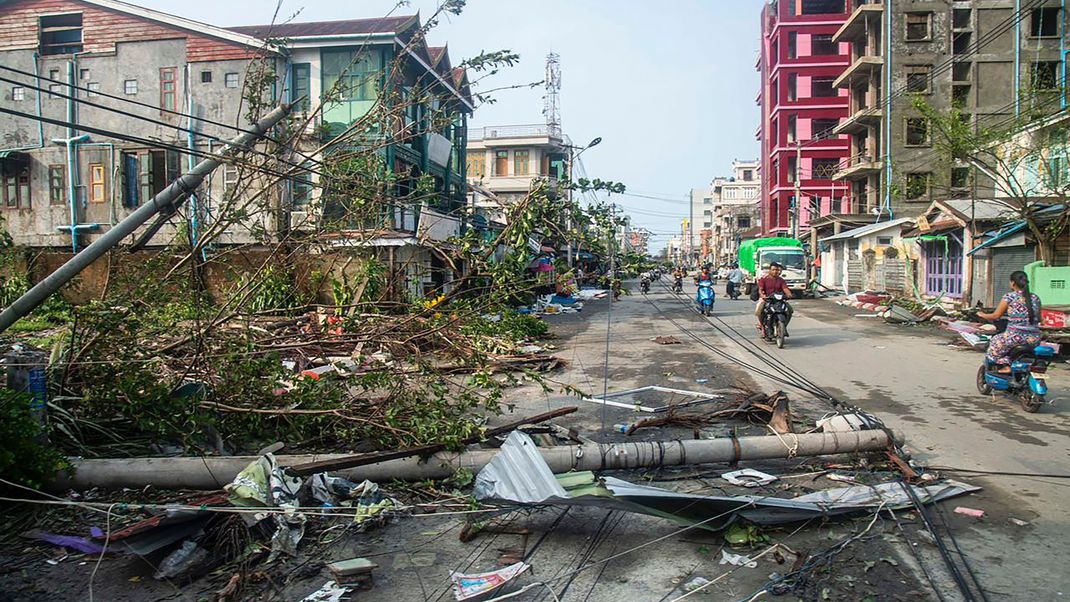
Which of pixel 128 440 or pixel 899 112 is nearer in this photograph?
pixel 128 440

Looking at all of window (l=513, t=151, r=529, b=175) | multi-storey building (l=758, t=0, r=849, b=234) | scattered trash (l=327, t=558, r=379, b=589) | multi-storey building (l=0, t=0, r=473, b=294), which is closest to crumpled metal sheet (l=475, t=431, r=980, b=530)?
scattered trash (l=327, t=558, r=379, b=589)

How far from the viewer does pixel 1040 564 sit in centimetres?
410

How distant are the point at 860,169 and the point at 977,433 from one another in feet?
132

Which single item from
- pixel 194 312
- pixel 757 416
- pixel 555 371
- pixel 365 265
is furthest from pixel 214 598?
pixel 555 371

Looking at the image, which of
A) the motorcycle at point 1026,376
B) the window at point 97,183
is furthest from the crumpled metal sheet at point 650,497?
the window at point 97,183

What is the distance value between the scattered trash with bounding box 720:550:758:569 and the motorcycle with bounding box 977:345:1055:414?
5.62 meters

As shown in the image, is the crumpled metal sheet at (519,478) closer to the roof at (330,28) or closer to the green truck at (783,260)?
the roof at (330,28)

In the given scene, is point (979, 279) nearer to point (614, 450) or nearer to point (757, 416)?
point (757, 416)

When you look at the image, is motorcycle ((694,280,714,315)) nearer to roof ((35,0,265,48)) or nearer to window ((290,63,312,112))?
window ((290,63,312,112))

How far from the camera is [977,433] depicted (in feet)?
23.2

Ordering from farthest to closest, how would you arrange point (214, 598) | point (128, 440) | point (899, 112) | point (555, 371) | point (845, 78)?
point (845, 78) < point (899, 112) < point (555, 371) < point (128, 440) < point (214, 598)

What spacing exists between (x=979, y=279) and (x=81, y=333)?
24248 mm

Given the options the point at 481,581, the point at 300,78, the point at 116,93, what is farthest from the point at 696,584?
the point at 116,93

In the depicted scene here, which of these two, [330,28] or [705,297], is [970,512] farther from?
[330,28]
